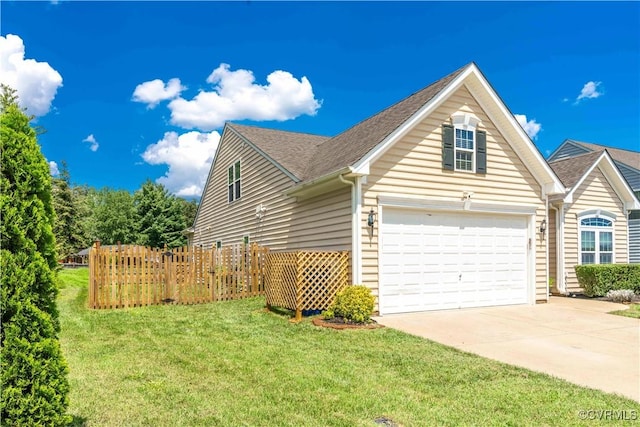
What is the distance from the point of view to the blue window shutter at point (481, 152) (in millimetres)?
11375

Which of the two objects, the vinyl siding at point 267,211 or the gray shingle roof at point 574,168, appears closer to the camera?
the vinyl siding at point 267,211

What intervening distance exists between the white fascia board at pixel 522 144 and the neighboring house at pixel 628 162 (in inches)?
373

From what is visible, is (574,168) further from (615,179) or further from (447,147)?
(447,147)

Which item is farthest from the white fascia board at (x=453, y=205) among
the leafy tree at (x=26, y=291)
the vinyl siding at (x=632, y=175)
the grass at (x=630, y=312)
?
the vinyl siding at (x=632, y=175)

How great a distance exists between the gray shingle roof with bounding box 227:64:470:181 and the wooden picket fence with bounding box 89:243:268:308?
3.08 m

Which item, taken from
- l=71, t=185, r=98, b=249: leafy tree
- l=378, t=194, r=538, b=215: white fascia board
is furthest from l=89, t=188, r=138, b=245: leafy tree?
l=378, t=194, r=538, b=215: white fascia board

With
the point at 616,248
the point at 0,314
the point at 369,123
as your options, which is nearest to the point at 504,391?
the point at 0,314

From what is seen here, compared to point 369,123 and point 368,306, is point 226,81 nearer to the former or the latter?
point 369,123

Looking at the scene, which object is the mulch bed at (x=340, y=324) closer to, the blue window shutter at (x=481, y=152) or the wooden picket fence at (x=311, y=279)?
the wooden picket fence at (x=311, y=279)

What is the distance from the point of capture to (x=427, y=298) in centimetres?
1059

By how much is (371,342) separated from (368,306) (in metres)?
1.62

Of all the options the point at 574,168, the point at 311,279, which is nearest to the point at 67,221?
the point at 311,279

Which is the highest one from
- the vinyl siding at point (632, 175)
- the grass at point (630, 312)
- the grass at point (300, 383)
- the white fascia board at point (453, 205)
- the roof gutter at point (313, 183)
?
the vinyl siding at point (632, 175)

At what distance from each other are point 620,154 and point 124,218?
1946 inches
